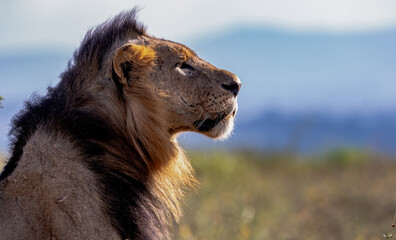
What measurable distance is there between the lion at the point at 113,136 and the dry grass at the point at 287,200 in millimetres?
2073

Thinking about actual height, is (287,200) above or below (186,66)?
above

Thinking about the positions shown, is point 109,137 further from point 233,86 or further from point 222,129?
point 233,86

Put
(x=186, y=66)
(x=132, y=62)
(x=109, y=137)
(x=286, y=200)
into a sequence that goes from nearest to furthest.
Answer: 1. (x=109, y=137)
2. (x=132, y=62)
3. (x=186, y=66)
4. (x=286, y=200)

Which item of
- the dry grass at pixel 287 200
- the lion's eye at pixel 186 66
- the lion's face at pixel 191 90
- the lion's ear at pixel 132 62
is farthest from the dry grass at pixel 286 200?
the lion's ear at pixel 132 62

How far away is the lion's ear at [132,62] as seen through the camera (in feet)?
13.6

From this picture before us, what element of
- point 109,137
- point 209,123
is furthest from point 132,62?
point 209,123

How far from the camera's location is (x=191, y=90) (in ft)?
14.5

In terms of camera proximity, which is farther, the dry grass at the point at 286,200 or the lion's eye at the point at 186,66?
the dry grass at the point at 286,200

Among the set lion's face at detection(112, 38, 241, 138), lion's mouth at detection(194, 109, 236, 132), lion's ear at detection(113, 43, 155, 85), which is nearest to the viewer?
lion's ear at detection(113, 43, 155, 85)

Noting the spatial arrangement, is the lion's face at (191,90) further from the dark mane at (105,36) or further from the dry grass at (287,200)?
the dry grass at (287,200)

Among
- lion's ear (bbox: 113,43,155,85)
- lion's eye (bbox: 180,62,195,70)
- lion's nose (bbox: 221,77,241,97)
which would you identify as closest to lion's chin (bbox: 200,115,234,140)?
lion's nose (bbox: 221,77,241,97)

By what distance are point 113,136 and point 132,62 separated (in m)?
0.46

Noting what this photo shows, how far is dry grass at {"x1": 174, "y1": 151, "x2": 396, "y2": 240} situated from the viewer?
7.16m

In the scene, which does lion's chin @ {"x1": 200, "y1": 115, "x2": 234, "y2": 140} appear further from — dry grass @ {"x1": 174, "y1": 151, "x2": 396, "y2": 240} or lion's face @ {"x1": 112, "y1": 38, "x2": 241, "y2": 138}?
dry grass @ {"x1": 174, "y1": 151, "x2": 396, "y2": 240}
